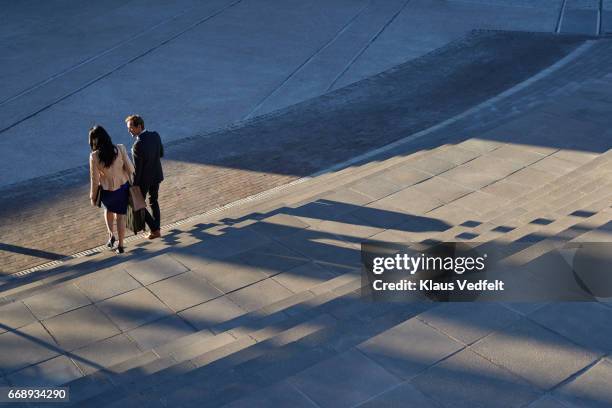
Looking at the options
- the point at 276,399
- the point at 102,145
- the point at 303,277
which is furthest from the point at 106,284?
the point at 276,399

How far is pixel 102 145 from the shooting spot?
29.5ft

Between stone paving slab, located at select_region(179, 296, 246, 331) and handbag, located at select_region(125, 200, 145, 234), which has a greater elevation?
handbag, located at select_region(125, 200, 145, 234)

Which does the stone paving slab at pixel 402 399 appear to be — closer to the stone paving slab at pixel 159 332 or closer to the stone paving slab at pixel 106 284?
the stone paving slab at pixel 159 332

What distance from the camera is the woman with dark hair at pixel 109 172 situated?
29.5 ft

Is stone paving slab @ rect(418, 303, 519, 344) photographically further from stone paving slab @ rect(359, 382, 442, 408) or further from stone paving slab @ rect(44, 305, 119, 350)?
stone paving slab @ rect(44, 305, 119, 350)

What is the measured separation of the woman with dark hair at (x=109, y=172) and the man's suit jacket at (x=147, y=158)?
11 cm

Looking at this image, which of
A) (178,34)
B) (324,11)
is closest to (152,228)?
(178,34)

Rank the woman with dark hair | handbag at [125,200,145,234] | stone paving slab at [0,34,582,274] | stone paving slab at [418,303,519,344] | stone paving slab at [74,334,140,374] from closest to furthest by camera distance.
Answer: stone paving slab at [418,303,519,344] → stone paving slab at [74,334,140,374] → the woman with dark hair → handbag at [125,200,145,234] → stone paving slab at [0,34,582,274]

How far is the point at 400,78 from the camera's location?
17.9 m

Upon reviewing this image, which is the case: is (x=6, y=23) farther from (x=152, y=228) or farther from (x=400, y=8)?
(x=152, y=228)

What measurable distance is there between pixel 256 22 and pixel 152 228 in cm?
1340

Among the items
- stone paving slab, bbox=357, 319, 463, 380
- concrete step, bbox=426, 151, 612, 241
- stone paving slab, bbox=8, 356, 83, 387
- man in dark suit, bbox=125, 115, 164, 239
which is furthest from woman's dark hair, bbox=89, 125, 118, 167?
stone paving slab, bbox=357, 319, 463, 380

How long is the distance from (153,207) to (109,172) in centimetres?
104

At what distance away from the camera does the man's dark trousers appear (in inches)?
389
